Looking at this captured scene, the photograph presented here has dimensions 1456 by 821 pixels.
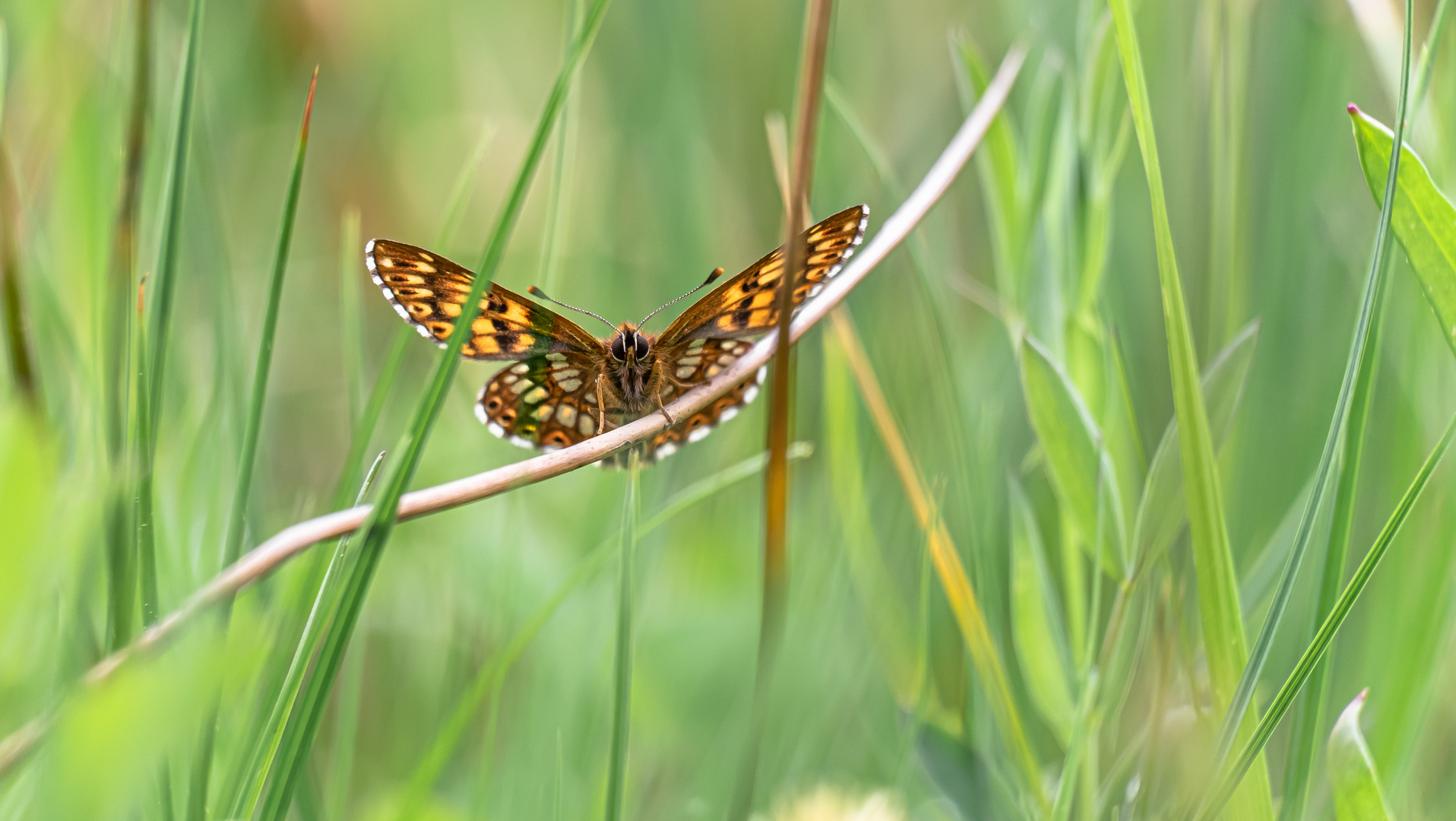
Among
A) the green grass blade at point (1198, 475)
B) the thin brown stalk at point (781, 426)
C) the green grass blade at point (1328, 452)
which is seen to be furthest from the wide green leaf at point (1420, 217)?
the thin brown stalk at point (781, 426)

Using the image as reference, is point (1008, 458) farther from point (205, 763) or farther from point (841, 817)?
point (205, 763)

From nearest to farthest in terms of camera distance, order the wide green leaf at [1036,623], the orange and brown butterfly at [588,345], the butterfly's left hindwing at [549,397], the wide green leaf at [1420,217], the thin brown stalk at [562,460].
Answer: the thin brown stalk at [562,460]
the wide green leaf at [1420,217]
the wide green leaf at [1036,623]
the orange and brown butterfly at [588,345]
the butterfly's left hindwing at [549,397]

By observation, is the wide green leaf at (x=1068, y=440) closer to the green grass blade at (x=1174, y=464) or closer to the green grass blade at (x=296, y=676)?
the green grass blade at (x=1174, y=464)

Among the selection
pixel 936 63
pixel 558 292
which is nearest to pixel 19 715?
pixel 558 292

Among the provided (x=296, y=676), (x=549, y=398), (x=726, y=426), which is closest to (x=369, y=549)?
(x=296, y=676)

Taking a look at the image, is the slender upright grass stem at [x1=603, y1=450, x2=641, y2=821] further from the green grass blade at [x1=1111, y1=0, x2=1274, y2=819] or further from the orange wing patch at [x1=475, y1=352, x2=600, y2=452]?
the orange wing patch at [x1=475, y1=352, x2=600, y2=452]

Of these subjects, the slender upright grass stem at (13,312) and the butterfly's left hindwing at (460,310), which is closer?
the slender upright grass stem at (13,312)
